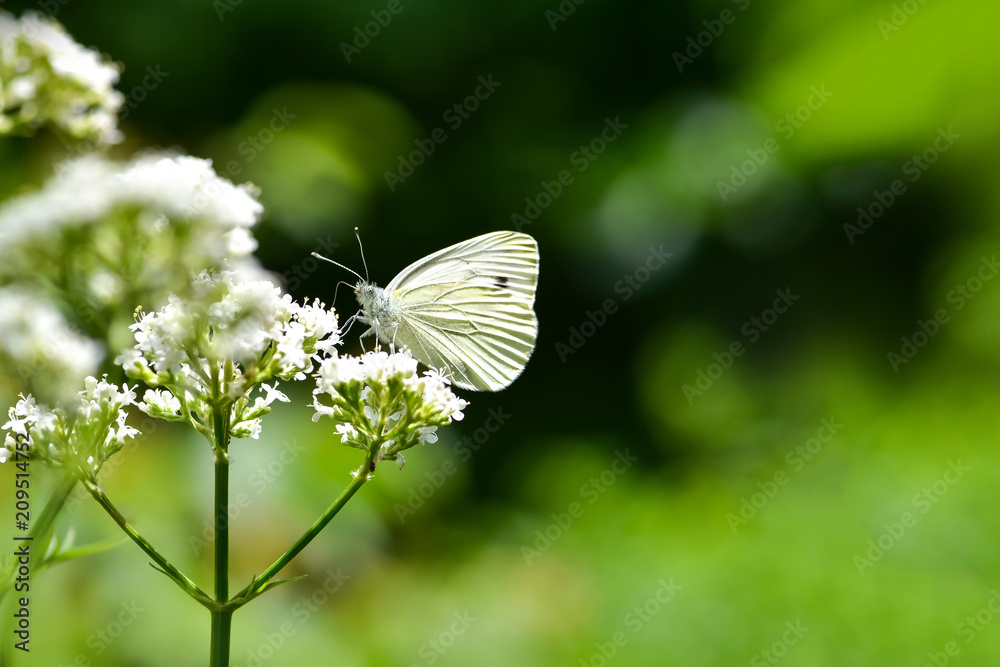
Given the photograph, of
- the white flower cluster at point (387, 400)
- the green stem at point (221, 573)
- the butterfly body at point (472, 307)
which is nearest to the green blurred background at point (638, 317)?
the butterfly body at point (472, 307)

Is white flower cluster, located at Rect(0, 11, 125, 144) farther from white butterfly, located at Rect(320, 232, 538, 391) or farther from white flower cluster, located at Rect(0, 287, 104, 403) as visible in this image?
white butterfly, located at Rect(320, 232, 538, 391)

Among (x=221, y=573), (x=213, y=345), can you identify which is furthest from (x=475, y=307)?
(x=221, y=573)

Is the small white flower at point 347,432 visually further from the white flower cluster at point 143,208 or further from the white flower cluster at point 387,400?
the white flower cluster at point 143,208

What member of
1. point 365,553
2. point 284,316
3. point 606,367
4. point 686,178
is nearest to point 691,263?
point 686,178

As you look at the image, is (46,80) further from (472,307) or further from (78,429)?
(472,307)

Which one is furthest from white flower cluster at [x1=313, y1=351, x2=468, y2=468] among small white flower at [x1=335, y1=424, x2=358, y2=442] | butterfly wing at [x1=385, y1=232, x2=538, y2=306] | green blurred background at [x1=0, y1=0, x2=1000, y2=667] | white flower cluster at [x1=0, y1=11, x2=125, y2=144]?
green blurred background at [x1=0, y1=0, x2=1000, y2=667]

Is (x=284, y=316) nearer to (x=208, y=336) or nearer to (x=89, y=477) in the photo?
(x=208, y=336)
